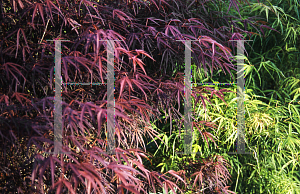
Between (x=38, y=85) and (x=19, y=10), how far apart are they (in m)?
0.38

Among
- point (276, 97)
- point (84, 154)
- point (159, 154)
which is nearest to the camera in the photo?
point (84, 154)

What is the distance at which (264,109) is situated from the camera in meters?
1.98

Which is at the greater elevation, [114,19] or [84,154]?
[114,19]

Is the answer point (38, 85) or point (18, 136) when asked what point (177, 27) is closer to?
point (38, 85)

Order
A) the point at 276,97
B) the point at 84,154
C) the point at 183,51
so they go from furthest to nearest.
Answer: the point at 276,97 → the point at 183,51 → the point at 84,154

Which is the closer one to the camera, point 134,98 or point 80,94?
point 80,94

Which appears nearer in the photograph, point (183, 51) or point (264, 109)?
point (183, 51)

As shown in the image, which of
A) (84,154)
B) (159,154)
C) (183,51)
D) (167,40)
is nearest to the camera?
(84,154)

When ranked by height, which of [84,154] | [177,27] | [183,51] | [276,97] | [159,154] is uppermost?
[177,27]

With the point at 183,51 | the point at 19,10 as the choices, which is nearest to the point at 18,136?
the point at 19,10

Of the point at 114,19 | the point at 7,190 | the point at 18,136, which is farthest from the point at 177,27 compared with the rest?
the point at 7,190

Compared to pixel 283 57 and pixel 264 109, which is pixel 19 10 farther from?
pixel 283 57

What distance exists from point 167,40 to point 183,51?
0.58ft

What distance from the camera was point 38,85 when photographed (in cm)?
138
